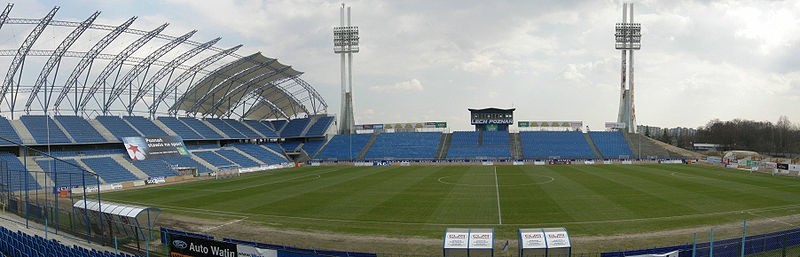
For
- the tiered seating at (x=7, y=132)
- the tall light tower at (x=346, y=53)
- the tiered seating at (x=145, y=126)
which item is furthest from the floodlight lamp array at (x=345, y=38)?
the tiered seating at (x=7, y=132)

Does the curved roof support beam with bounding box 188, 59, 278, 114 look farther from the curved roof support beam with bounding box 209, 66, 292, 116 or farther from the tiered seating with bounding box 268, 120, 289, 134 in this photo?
the tiered seating with bounding box 268, 120, 289, 134

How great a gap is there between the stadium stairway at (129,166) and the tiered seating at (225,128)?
2214cm

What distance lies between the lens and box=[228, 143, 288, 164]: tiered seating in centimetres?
7497

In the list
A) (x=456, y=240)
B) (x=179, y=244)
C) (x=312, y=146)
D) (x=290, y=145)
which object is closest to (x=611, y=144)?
(x=312, y=146)

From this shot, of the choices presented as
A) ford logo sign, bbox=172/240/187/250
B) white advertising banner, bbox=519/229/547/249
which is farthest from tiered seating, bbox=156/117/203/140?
white advertising banner, bbox=519/229/547/249

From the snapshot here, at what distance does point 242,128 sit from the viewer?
3295 inches

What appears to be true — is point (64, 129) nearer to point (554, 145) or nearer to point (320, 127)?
point (320, 127)

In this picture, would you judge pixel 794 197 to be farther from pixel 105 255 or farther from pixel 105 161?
pixel 105 161

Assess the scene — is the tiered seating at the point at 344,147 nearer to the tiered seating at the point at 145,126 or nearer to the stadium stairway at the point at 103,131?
the tiered seating at the point at 145,126

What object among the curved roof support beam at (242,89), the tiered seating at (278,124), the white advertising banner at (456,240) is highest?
the curved roof support beam at (242,89)

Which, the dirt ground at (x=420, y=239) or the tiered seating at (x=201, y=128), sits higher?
the tiered seating at (x=201, y=128)

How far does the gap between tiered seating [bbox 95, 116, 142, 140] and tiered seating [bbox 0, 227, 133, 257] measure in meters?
45.8

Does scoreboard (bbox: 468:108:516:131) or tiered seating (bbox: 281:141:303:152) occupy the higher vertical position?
scoreboard (bbox: 468:108:516:131)

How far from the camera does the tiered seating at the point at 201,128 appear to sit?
7343cm
